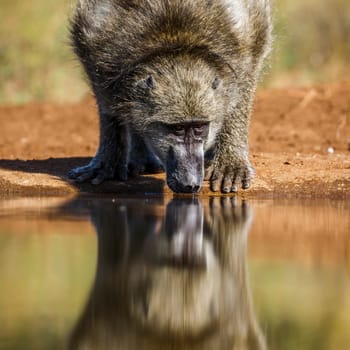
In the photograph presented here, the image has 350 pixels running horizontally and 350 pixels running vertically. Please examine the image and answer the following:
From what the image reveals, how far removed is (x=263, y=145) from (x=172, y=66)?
354 cm

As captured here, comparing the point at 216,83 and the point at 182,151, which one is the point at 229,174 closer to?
the point at 182,151

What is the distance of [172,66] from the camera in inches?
276

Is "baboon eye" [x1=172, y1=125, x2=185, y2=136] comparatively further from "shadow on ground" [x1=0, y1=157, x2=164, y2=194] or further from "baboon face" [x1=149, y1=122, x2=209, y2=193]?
"shadow on ground" [x1=0, y1=157, x2=164, y2=194]

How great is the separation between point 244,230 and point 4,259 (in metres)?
1.49

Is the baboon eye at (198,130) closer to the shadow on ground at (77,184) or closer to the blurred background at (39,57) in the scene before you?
the shadow on ground at (77,184)

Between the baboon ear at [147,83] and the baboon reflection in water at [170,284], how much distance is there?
96 cm

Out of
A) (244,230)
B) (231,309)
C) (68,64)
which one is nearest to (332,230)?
(244,230)

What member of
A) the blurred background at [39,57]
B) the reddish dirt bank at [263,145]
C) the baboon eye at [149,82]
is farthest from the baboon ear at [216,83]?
the blurred background at [39,57]

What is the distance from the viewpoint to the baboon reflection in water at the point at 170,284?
3652 mm

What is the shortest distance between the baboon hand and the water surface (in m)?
0.86

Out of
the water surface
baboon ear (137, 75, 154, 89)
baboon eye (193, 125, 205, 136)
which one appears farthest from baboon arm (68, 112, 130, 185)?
the water surface

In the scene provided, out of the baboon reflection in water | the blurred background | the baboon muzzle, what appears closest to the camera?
the baboon reflection in water

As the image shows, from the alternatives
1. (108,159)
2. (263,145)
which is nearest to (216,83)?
(108,159)

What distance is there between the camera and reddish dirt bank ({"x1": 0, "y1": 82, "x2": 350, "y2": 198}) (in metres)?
7.68
